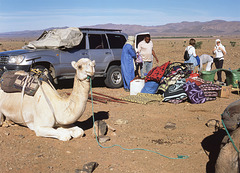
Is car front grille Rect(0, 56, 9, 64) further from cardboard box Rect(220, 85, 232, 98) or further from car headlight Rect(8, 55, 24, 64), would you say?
cardboard box Rect(220, 85, 232, 98)

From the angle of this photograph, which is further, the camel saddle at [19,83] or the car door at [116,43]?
the car door at [116,43]

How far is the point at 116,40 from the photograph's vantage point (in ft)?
38.5

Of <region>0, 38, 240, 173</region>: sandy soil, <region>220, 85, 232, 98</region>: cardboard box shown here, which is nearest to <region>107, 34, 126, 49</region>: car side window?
<region>220, 85, 232, 98</region>: cardboard box

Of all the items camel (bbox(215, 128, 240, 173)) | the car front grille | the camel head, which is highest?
the camel head

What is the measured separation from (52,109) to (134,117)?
278 centimetres

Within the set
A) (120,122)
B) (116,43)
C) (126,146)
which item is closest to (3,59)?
(116,43)

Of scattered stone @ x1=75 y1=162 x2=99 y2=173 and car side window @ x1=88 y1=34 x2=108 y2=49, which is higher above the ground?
car side window @ x1=88 y1=34 x2=108 y2=49

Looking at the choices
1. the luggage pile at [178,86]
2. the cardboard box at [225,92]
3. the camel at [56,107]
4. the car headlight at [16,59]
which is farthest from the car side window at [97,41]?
the camel at [56,107]

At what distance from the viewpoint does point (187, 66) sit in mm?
10039

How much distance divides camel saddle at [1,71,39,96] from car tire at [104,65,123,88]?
225 inches

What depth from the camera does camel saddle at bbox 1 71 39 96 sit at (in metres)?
5.29

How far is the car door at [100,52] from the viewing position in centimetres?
1088

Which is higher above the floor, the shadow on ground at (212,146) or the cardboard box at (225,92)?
the cardboard box at (225,92)

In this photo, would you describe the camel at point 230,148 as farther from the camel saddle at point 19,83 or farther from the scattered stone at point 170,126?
the camel saddle at point 19,83
